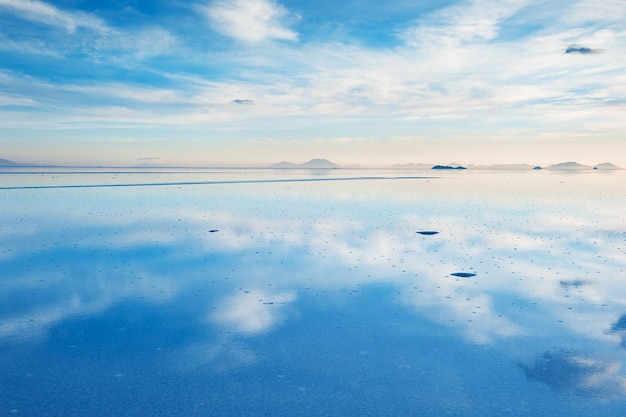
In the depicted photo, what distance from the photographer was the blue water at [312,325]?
611 centimetres

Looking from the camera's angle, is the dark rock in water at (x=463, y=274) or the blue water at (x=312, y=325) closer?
the blue water at (x=312, y=325)

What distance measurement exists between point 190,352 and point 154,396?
1.42 meters

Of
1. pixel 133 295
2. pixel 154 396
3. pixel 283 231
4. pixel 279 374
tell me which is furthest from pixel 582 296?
pixel 283 231

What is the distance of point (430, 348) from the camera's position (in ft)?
25.4

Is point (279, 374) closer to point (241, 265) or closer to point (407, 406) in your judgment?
point (407, 406)

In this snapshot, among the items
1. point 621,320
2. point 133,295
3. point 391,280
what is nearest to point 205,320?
point 133,295

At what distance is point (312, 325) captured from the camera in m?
8.78

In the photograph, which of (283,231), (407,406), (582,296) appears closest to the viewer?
(407,406)

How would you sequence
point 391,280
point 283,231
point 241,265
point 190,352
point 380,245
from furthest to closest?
point 283,231
point 380,245
point 241,265
point 391,280
point 190,352

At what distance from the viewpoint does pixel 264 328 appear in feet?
28.1

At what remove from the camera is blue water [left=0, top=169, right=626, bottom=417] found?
6.11 m

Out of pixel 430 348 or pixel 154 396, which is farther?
pixel 430 348

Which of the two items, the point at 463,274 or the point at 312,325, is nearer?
the point at 312,325

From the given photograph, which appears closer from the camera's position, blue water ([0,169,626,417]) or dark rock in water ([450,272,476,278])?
blue water ([0,169,626,417])
